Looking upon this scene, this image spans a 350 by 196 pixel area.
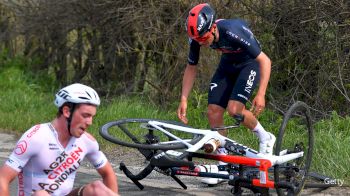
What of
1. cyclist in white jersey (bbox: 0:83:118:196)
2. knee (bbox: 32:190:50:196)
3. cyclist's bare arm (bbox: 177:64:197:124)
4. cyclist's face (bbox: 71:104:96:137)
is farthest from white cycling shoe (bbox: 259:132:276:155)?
knee (bbox: 32:190:50:196)

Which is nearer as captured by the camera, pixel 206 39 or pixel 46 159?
pixel 46 159

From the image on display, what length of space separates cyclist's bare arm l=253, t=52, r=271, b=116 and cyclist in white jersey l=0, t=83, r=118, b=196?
232 cm

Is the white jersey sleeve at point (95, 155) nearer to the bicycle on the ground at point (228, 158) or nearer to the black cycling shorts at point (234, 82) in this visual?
the bicycle on the ground at point (228, 158)

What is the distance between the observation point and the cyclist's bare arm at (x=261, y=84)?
6941 mm

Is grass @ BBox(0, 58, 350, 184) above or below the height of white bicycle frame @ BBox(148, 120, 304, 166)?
below

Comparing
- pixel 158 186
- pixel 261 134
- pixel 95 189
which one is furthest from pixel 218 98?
pixel 95 189

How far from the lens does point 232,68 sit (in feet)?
25.1

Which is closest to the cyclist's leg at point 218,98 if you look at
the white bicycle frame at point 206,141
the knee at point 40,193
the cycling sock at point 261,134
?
the cycling sock at point 261,134

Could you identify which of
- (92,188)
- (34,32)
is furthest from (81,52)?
→ (92,188)

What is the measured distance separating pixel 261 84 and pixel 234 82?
67 cm

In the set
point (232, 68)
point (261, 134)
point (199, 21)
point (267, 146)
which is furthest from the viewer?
point (232, 68)

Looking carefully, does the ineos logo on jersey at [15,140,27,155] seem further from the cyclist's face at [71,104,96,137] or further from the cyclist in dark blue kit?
the cyclist in dark blue kit

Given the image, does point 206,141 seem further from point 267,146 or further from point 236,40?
point 236,40

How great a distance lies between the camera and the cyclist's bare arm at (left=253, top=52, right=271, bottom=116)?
22.8 ft
